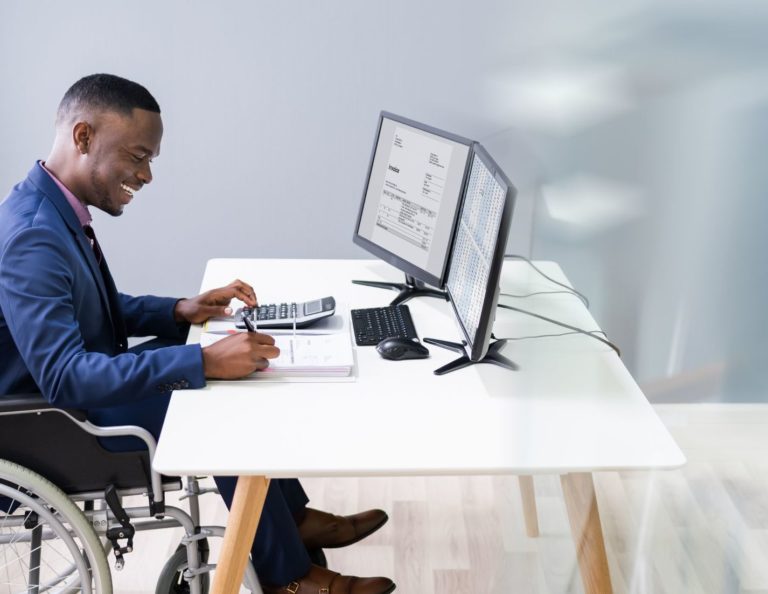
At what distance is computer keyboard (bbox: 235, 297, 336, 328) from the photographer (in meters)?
1.72

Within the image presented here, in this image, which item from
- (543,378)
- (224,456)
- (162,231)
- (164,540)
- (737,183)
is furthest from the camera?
(162,231)

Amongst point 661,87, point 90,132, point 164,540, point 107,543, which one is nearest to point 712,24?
point 661,87

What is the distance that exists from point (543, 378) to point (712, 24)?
14 centimetres

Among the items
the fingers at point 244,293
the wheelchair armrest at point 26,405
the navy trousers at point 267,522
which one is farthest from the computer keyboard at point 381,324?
the wheelchair armrest at point 26,405

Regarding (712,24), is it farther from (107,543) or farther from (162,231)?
(162,231)

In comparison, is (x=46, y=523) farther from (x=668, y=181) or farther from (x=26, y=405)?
(x=668, y=181)

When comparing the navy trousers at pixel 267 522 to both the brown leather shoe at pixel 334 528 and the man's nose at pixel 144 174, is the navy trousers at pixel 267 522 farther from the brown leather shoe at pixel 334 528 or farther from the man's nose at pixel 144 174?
the man's nose at pixel 144 174

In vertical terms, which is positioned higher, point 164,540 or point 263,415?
point 263,415

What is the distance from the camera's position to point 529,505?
0.41 metres

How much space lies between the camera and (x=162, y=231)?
8.79 feet

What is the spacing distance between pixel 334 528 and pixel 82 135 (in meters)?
0.96

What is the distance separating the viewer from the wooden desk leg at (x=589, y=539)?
0.99 feet

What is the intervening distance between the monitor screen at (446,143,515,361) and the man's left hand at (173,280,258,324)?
0.40m

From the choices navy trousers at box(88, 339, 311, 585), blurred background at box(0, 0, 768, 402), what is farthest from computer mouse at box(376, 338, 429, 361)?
blurred background at box(0, 0, 768, 402)
